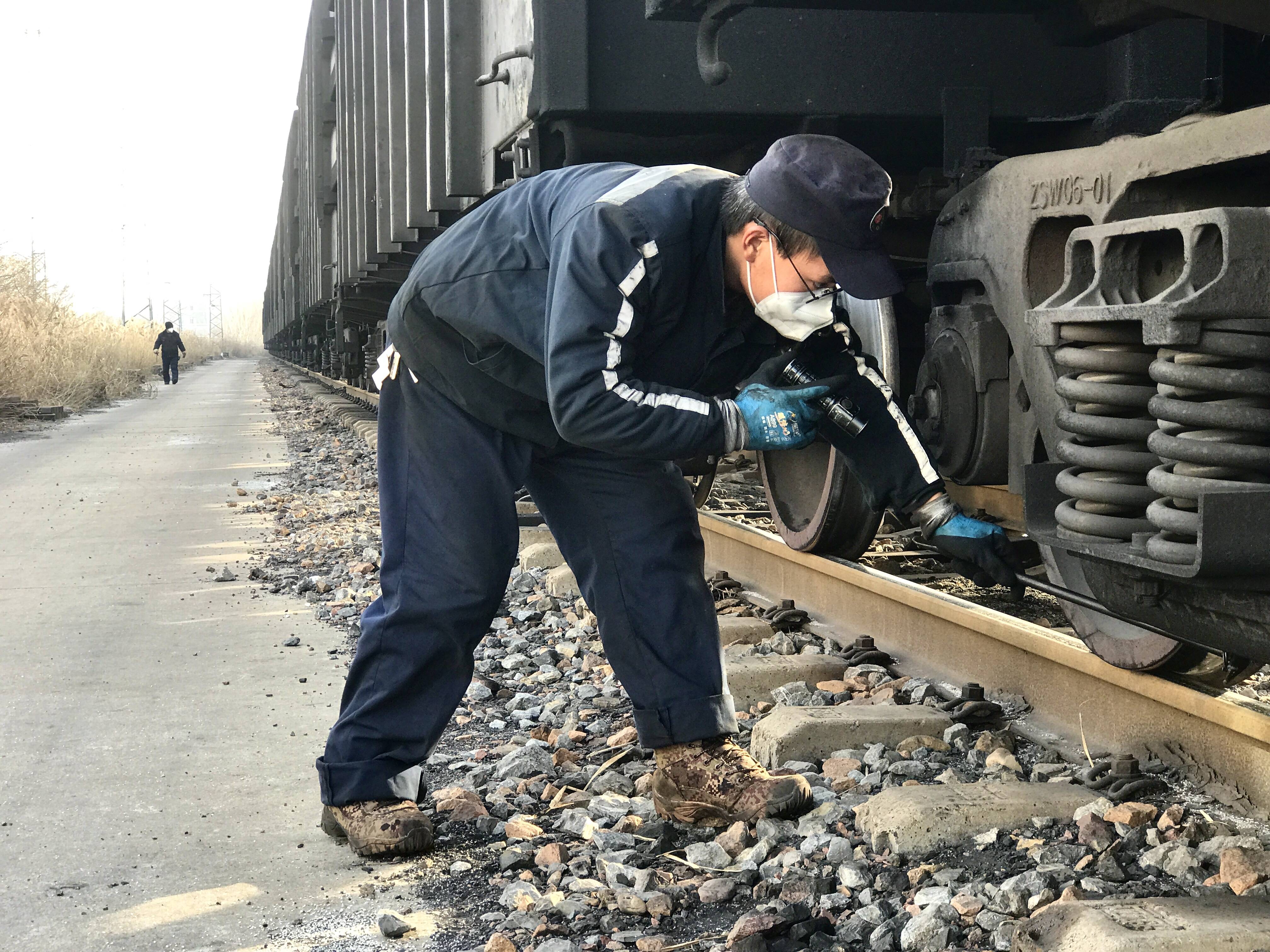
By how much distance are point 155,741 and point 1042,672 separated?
7.89 feet

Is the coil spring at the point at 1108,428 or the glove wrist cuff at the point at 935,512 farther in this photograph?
the glove wrist cuff at the point at 935,512

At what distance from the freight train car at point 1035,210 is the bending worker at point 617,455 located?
1.47 feet

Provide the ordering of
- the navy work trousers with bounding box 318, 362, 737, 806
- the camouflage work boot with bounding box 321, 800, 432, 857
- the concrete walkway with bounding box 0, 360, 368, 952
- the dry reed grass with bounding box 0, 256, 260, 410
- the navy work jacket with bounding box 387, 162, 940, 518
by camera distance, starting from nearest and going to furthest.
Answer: the navy work jacket with bounding box 387, 162, 940, 518 → the concrete walkway with bounding box 0, 360, 368, 952 → the camouflage work boot with bounding box 321, 800, 432, 857 → the navy work trousers with bounding box 318, 362, 737, 806 → the dry reed grass with bounding box 0, 256, 260, 410

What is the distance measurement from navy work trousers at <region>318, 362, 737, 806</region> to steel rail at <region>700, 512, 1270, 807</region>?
2.86ft

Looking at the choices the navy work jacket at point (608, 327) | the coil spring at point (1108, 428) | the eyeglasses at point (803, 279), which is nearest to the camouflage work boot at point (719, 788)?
the navy work jacket at point (608, 327)

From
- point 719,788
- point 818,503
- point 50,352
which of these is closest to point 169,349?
point 50,352

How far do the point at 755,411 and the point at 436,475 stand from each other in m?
0.73

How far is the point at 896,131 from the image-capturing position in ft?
14.7

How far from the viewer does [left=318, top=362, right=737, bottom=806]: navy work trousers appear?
2973mm

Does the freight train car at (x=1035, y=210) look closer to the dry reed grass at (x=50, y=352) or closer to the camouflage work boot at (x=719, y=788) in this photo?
the camouflage work boot at (x=719, y=788)

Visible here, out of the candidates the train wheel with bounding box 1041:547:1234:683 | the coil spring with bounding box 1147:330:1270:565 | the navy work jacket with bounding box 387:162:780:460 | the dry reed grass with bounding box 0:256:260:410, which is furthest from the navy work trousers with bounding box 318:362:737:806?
the dry reed grass with bounding box 0:256:260:410

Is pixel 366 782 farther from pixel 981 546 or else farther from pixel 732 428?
pixel 981 546

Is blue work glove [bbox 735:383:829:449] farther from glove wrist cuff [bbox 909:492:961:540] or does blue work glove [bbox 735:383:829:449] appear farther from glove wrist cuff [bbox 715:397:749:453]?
glove wrist cuff [bbox 909:492:961:540]

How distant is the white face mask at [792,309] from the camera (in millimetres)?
2709
